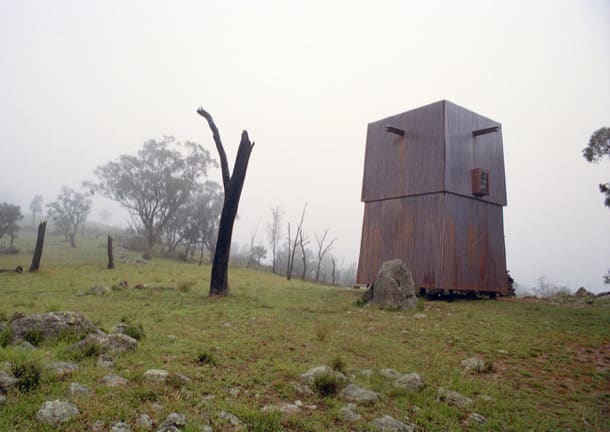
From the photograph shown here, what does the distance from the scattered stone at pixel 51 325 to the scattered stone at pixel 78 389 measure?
190 cm

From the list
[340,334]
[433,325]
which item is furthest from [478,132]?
[340,334]

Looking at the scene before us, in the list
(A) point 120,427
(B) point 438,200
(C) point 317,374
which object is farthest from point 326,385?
(B) point 438,200

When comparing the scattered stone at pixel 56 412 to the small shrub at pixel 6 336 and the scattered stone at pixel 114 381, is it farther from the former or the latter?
the small shrub at pixel 6 336

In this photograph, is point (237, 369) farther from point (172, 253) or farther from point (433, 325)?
point (172, 253)

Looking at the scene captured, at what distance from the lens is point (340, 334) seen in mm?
8719

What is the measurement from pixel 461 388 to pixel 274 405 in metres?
2.87

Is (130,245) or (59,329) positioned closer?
(59,329)

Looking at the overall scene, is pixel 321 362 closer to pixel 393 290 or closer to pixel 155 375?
pixel 155 375

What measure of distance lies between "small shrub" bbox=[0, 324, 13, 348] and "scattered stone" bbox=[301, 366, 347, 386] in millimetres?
4250

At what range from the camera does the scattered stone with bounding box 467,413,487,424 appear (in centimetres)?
455

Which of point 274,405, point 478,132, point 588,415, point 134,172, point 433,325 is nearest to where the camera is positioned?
point 274,405

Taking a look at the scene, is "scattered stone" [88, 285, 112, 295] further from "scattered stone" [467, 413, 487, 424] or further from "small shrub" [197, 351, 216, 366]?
"scattered stone" [467, 413, 487, 424]

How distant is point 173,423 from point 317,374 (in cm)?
222

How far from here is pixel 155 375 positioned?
4.76 metres
